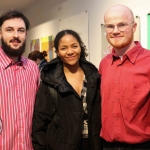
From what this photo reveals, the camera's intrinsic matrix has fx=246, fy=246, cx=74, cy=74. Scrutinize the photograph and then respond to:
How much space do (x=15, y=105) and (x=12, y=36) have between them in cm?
49

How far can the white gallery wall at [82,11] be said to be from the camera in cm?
307

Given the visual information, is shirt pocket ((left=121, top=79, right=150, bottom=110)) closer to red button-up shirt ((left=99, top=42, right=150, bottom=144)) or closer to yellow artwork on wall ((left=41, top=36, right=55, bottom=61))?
red button-up shirt ((left=99, top=42, right=150, bottom=144))

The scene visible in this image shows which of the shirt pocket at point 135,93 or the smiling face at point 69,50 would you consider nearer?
the shirt pocket at point 135,93

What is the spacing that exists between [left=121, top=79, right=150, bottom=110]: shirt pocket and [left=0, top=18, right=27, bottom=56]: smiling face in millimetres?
794

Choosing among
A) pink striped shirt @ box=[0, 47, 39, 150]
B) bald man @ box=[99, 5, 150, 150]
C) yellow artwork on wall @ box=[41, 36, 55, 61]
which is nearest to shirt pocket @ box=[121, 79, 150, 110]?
bald man @ box=[99, 5, 150, 150]

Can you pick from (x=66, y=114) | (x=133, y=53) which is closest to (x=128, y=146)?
(x=66, y=114)

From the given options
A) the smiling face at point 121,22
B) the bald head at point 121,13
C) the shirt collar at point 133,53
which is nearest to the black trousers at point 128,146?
the shirt collar at point 133,53

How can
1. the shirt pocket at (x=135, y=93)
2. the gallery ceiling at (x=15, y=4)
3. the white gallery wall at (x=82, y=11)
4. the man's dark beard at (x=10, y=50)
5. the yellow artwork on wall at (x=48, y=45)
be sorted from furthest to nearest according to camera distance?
the gallery ceiling at (x=15, y=4)
the yellow artwork on wall at (x=48, y=45)
the white gallery wall at (x=82, y=11)
the man's dark beard at (x=10, y=50)
the shirt pocket at (x=135, y=93)

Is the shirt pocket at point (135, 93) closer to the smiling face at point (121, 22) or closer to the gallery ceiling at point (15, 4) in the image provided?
the smiling face at point (121, 22)

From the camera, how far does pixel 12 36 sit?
1.74m

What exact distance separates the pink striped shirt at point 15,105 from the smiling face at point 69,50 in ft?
0.98

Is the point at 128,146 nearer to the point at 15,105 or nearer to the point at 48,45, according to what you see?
the point at 15,105

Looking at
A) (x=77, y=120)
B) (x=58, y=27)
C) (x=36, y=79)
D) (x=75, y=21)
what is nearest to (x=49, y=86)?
(x=36, y=79)

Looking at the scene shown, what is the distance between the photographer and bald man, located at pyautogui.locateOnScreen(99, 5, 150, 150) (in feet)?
4.93
